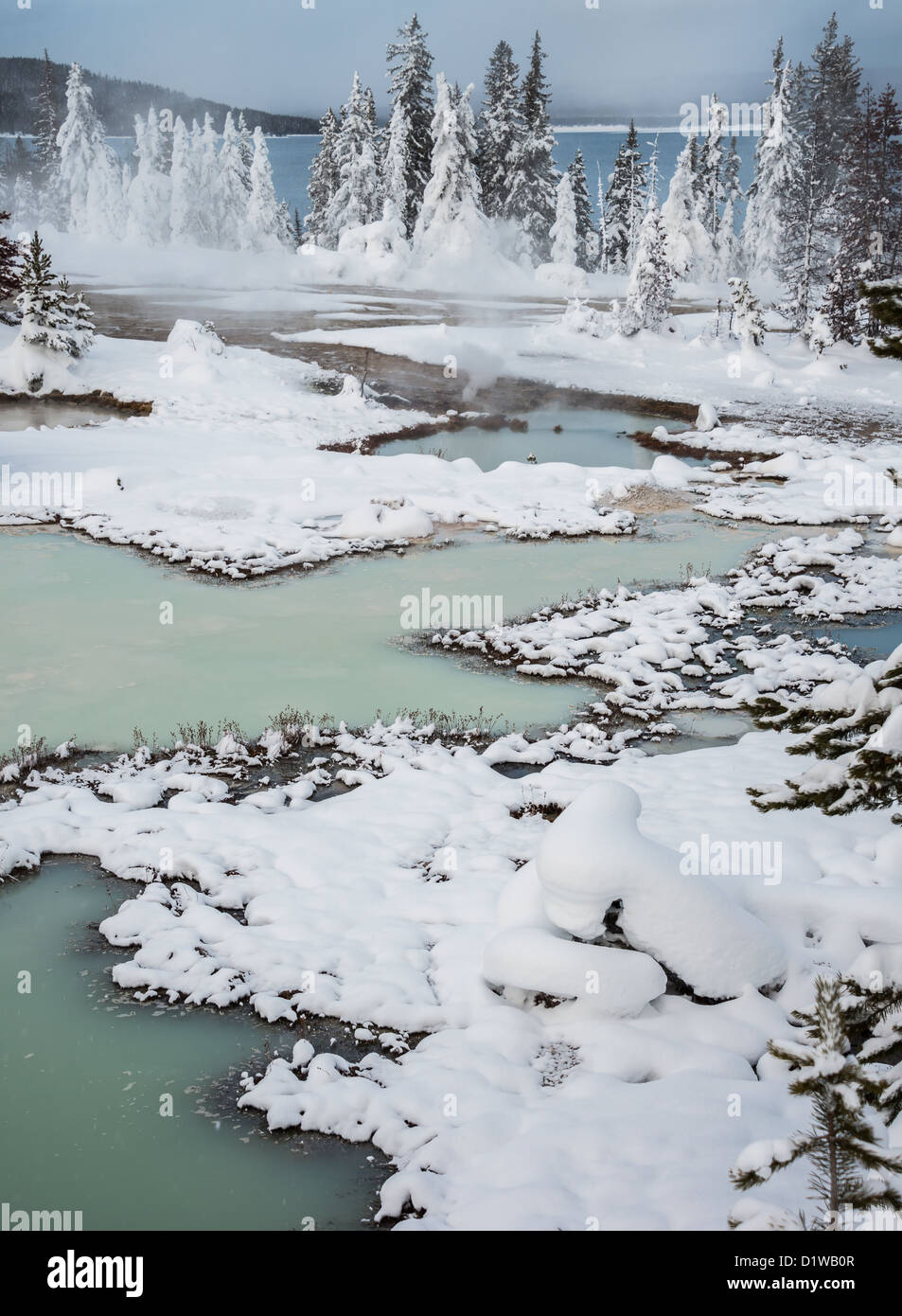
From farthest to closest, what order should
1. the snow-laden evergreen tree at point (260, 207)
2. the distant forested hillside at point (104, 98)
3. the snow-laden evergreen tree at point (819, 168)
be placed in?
1. the distant forested hillside at point (104, 98)
2. the snow-laden evergreen tree at point (260, 207)
3. the snow-laden evergreen tree at point (819, 168)

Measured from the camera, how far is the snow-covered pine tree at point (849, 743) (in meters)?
4.63

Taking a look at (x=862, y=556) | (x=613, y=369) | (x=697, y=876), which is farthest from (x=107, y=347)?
(x=697, y=876)

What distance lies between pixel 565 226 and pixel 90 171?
34.5 meters

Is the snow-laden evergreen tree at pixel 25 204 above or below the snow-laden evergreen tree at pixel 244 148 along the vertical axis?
below

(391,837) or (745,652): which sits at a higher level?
(745,652)

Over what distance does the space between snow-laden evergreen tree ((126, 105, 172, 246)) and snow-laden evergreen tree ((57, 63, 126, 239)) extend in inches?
51.7

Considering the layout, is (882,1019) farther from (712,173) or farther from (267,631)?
(712,173)

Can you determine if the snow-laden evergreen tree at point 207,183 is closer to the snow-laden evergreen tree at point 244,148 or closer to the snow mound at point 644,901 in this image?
the snow-laden evergreen tree at point 244,148

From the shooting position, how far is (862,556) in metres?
18.5

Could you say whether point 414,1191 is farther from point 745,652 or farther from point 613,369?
point 613,369

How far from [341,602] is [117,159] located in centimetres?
6771

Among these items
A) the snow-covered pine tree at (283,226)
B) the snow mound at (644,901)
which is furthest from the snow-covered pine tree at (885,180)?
the snow-covered pine tree at (283,226)

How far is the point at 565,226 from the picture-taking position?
5775cm

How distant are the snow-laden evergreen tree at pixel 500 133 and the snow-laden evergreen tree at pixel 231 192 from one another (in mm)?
17519
